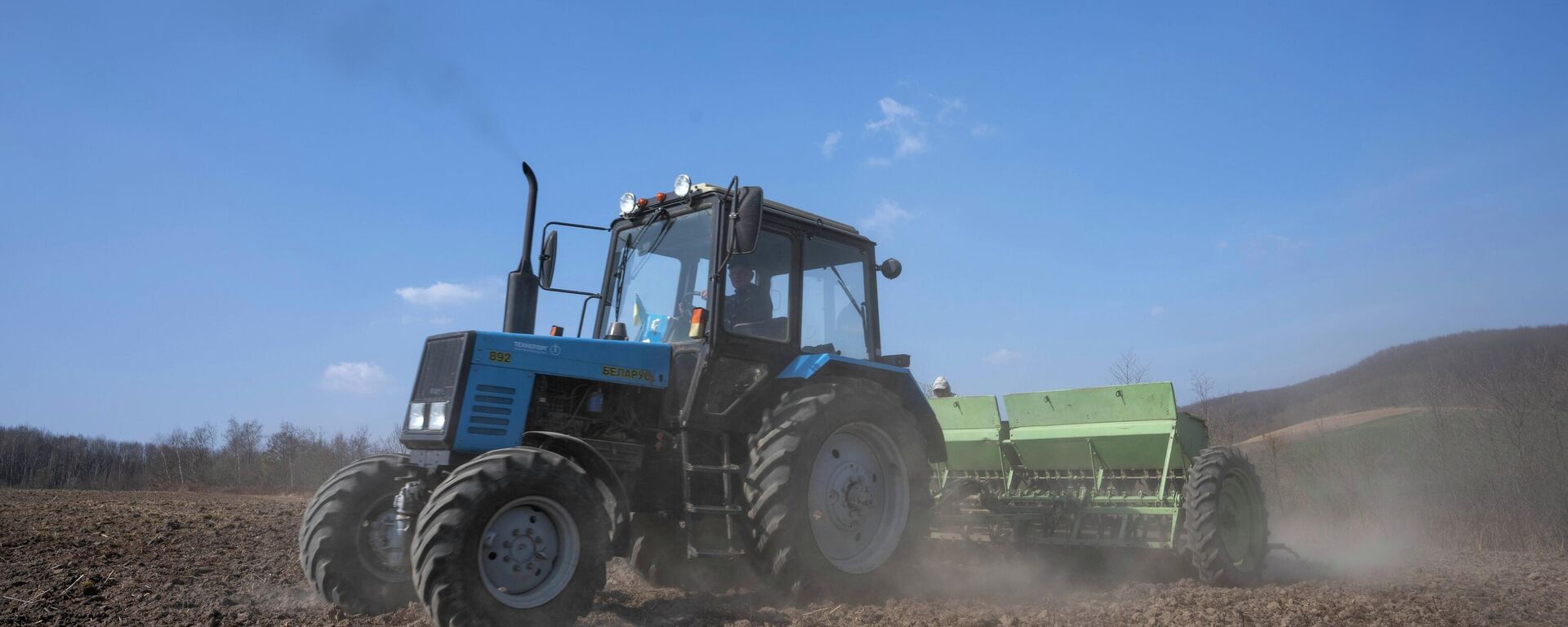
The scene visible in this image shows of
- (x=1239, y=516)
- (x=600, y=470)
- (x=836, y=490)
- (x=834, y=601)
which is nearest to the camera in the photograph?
(x=600, y=470)

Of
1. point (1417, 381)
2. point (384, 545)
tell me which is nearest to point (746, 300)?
point (384, 545)

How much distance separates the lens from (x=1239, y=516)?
7.25 metres

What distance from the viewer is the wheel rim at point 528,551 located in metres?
3.83

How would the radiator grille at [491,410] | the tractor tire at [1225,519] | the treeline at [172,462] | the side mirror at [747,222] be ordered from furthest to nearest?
the treeline at [172,462] → the tractor tire at [1225,519] → the side mirror at [747,222] → the radiator grille at [491,410]

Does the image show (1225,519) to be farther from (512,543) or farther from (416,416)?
(416,416)

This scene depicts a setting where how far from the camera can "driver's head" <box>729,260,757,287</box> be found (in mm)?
5559

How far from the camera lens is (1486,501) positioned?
1338 centimetres

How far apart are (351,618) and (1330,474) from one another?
1589 cm

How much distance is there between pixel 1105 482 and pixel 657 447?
437 centimetres

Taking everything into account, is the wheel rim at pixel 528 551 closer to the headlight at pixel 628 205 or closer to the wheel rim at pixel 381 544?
the wheel rim at pixel 381 544

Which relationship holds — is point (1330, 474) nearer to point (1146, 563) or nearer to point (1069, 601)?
point (1146, 563)

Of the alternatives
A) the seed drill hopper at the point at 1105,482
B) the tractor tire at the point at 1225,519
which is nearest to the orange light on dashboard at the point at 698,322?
the seed drill hopper at the point at 1105,482

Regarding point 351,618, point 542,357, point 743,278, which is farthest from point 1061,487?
point 351,618

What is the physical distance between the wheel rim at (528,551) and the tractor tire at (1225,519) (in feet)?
15.8
